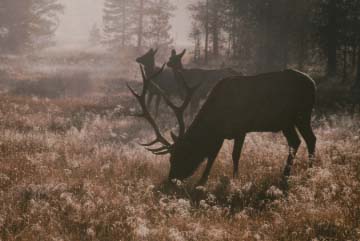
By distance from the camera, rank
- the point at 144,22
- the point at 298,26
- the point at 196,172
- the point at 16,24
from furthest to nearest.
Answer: the point at 144,22 < the point at 16,24 < the point at 298,26 < the point at 196,172

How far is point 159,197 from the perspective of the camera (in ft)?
20.8

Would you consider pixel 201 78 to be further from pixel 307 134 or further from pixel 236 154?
pixel 236 154

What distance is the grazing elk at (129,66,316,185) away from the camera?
7027 millimetres

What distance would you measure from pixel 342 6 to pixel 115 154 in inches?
897

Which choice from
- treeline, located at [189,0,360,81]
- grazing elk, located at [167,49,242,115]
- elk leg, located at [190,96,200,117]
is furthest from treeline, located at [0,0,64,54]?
elk leg, located at [190,96,200,117]

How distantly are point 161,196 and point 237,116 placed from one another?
2.03 metres

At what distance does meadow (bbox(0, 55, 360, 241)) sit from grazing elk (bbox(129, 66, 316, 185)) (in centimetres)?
40

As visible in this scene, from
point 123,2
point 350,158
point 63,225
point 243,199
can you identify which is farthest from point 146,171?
point 123,2

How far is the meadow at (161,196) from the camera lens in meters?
4.77

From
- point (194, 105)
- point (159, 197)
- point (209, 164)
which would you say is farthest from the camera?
point (194, 105)

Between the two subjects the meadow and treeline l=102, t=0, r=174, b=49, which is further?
treeline l=102, t=0, r=174, b=49

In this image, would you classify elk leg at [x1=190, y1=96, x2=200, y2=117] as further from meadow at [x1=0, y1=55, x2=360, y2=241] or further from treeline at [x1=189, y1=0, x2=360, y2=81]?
treeline at [x1=189, y1=0, x2=360, y2=81]

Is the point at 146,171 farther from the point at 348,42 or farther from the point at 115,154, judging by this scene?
the point at 348,42

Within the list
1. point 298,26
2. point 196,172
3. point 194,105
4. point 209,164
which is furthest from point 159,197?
point 298,26
